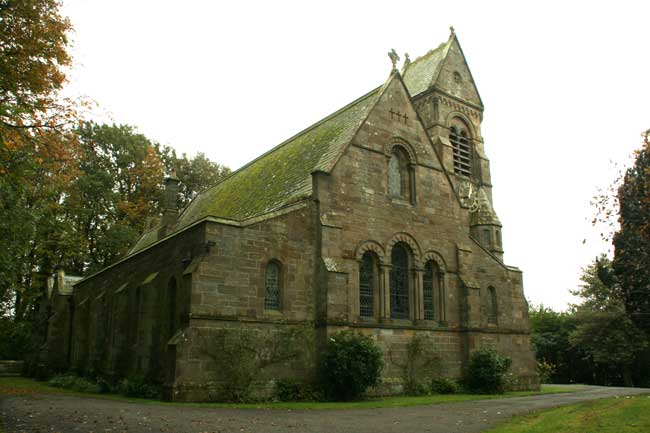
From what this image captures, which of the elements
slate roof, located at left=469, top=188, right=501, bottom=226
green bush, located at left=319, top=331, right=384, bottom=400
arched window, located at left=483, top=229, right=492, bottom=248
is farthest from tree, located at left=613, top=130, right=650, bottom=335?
slate roof, located at left=469, top=188, right=501, bottom=226

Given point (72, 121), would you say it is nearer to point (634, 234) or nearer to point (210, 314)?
point (210, 314)

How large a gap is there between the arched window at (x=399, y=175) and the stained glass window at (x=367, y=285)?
145 inches

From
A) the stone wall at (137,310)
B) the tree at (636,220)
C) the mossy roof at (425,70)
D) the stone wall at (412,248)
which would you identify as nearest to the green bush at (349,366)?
the stone wall at (412,248)

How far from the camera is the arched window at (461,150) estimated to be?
4797 cm

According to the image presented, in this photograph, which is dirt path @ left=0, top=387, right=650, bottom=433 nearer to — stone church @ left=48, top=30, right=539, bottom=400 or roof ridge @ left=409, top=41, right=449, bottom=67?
stone church @ left=48, top=30, right=539, bottom=400

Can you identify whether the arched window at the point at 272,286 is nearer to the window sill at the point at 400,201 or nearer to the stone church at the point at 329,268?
the stone church at the point at 329,268

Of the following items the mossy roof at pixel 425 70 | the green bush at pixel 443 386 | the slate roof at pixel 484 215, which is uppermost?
the mossy roof at pixel 425 70

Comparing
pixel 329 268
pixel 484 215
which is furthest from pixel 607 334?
pixel 329 268

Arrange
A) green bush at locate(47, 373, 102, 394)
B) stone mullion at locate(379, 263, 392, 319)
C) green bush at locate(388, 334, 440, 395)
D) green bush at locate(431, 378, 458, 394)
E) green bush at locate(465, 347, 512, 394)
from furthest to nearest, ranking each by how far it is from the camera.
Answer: green bush at locate(47, 373, 102, 394) → green bush at locate(465, 347, 512, 394) → green bush at locate(431, 378, 458, 394) → stone mullion at locate(379, 263, 392, 319) → green bush at locate(388, 334, 440, 395)

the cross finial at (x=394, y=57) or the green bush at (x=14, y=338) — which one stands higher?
the cross finial at (x=394, y=57)

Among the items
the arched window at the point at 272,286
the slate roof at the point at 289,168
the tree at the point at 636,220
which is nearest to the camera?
the tree at the point at 636,220

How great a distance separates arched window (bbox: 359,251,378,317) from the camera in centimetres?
2381

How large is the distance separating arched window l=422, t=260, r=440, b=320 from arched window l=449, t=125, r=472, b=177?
72.8 feet

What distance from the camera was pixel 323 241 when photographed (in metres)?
22.8
